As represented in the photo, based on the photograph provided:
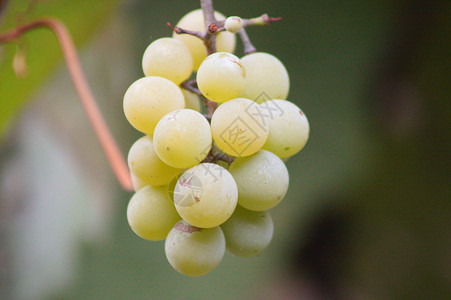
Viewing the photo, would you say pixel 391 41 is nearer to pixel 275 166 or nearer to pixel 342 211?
pixel 342 211

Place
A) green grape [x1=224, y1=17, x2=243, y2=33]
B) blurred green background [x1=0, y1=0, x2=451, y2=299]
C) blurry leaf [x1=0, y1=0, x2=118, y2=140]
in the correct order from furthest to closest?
blurred green background [x1=0, y1=0, x2=451, y2=299] → blurry leaf [x1=0, y1=0, x2=118, y2=140] → green grape [x1=224, y1=17, x2=243, y2=33]

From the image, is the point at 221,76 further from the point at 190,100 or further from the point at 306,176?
the point at 306,176

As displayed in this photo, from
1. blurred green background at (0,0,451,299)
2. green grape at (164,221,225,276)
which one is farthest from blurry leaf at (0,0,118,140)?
green grape at (164,221,225,276)

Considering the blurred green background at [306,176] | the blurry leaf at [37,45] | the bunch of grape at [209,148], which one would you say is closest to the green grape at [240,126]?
the bunch of grape at [209,148]

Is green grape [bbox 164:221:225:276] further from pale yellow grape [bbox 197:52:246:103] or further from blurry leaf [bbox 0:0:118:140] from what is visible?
blurry leaf [bbox 0:0:118:140]

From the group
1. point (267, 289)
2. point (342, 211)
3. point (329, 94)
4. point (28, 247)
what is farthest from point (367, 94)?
point (28, 247)

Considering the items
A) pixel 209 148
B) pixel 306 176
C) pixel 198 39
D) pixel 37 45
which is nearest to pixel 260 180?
pixel 209 148
